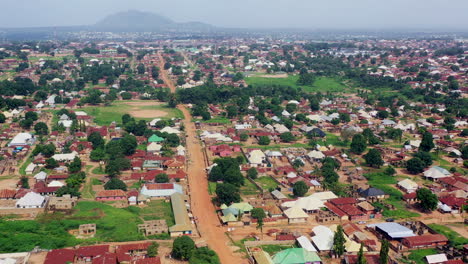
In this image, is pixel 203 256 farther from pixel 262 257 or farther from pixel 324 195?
pixel 324 195

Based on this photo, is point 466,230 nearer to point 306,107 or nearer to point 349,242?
point 349,242

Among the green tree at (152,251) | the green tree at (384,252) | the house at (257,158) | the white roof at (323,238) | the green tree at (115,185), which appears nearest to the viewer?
the green tree at (384,252)

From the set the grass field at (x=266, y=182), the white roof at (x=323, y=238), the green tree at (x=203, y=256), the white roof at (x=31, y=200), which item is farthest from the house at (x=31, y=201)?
the white roof at (x=323, y=238)

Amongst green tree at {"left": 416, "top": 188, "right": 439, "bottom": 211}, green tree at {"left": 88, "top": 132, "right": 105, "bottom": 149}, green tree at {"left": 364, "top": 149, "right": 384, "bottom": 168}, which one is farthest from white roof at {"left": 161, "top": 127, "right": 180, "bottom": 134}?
green tree at {"left": 416, "top": 188, "right": 439, "bottom": 211}

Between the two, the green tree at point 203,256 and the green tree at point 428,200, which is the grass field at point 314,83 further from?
the green tree at point 203,256

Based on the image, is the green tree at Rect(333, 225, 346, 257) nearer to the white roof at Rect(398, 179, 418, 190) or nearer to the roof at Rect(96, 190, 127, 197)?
the white roof at Rect(398, 179, 418, 190)

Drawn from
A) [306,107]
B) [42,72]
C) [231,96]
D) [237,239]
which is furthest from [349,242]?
[42,72]

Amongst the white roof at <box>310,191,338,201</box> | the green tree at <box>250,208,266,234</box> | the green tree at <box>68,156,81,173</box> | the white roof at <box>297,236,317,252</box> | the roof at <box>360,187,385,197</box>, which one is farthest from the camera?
the green tree at <box>68,156,81,173</box>
